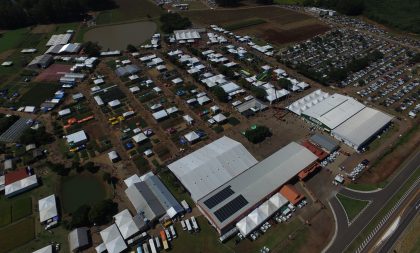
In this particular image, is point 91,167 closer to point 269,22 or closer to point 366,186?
point 366,186

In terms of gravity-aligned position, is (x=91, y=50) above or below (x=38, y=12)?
below

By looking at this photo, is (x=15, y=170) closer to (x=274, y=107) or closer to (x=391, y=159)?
(x=274, y=107)

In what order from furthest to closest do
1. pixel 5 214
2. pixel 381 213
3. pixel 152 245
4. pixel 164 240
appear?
pixel 5 214 → pixel 381 213 → pixel 164 240 → pixel 152 245

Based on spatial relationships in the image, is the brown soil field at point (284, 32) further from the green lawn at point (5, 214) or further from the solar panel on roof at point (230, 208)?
the green lawn at point (5, 214)

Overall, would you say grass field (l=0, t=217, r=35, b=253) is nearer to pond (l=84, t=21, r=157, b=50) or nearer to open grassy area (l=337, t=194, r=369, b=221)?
open grassy area (l=337, t=194, r=369, b=221)

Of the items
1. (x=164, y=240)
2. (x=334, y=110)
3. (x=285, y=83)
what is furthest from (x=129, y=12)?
(x=164, y=240)
